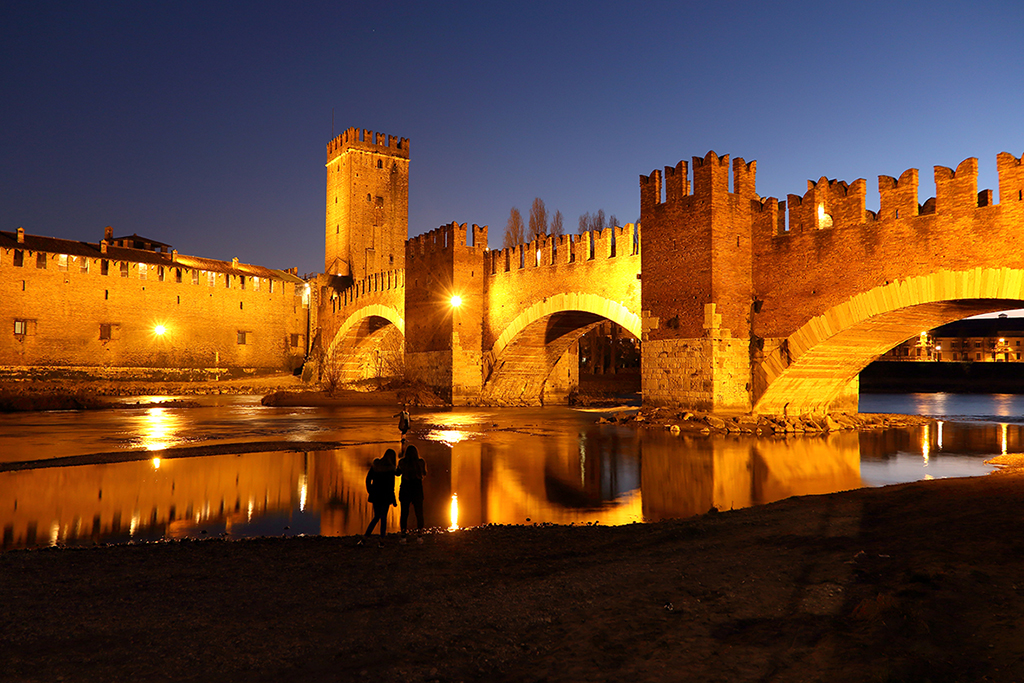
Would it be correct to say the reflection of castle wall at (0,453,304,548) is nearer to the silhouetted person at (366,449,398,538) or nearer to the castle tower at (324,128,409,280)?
the silhouetted person at (366,449,398,538)

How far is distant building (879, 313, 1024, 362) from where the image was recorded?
73062mm

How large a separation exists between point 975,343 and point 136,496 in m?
86.5

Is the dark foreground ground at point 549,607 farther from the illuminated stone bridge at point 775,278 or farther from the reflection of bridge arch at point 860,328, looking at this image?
the illuminated stone bridge at point 775,278

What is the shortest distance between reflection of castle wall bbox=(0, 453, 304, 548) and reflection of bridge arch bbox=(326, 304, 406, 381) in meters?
24.1

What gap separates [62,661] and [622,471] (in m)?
7.95

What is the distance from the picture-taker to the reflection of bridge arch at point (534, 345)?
69.9 feet

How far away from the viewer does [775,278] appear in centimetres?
1520

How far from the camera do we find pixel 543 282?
70.6 feet

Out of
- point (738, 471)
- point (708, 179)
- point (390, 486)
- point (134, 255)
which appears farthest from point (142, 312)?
point (390, 486)

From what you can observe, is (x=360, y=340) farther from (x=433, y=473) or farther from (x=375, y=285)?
(x=433, y=473)

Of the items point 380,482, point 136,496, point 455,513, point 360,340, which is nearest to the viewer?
point 380,482

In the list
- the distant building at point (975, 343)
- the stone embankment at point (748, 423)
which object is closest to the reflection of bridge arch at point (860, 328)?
the stone embankment at point (748, 423)

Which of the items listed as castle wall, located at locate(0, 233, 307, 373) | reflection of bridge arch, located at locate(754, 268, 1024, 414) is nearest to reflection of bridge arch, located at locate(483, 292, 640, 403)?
reflection of bridge arch, located at locate(754, 268, 1024, 414)

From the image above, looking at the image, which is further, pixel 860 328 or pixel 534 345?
pixel 534 345
